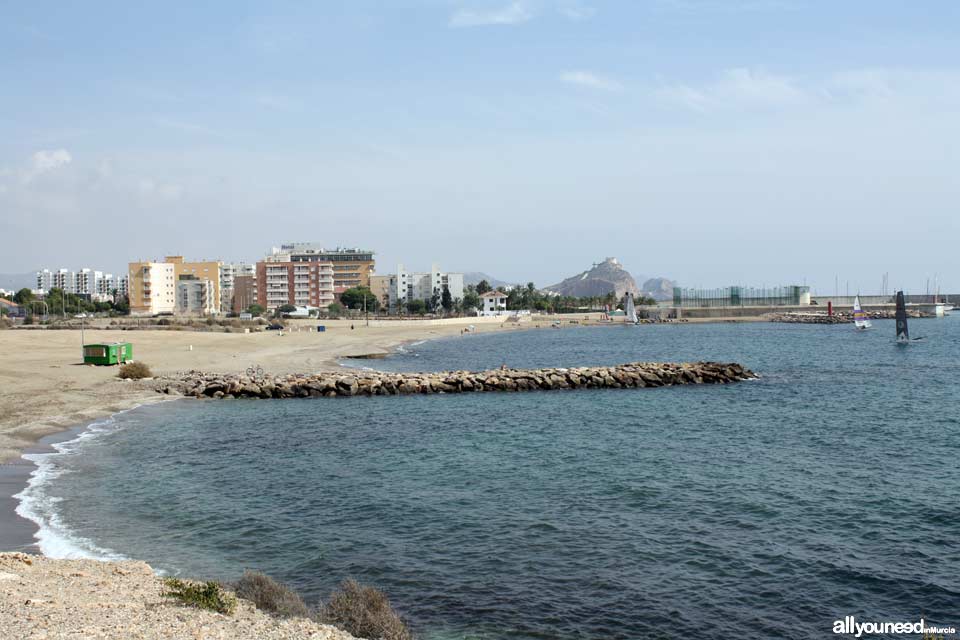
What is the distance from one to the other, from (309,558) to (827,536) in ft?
35.1

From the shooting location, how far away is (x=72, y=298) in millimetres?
179750

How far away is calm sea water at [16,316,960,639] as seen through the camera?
12.9 meters

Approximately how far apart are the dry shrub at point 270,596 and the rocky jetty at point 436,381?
30.0 m

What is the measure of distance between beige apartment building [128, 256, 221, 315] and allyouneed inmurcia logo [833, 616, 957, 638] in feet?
579

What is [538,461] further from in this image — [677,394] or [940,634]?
[677,394]

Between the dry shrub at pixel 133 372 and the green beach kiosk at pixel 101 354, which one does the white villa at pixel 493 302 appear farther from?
the dry shrub at pixel 133 372

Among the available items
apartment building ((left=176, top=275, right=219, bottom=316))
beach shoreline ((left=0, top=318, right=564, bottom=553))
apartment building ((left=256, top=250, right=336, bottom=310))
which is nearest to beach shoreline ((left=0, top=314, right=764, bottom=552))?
beach shoreline ((left=0, top=318, right=564, bottom=553))

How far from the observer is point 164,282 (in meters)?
178

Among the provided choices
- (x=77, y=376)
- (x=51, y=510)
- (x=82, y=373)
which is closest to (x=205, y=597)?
(x=51, y=510)

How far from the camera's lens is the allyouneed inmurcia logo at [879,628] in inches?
462

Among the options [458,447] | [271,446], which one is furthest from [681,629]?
[271,446]

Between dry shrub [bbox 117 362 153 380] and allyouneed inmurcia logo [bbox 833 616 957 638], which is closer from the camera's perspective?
allyouneed inmurcia logo [bbox 833 616 957 638]

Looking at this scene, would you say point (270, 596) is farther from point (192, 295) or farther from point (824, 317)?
point (192, 295)

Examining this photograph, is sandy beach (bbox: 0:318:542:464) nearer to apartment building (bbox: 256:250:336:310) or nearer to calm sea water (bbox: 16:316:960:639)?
calm sea water (bbox: 16:316:960:639)
